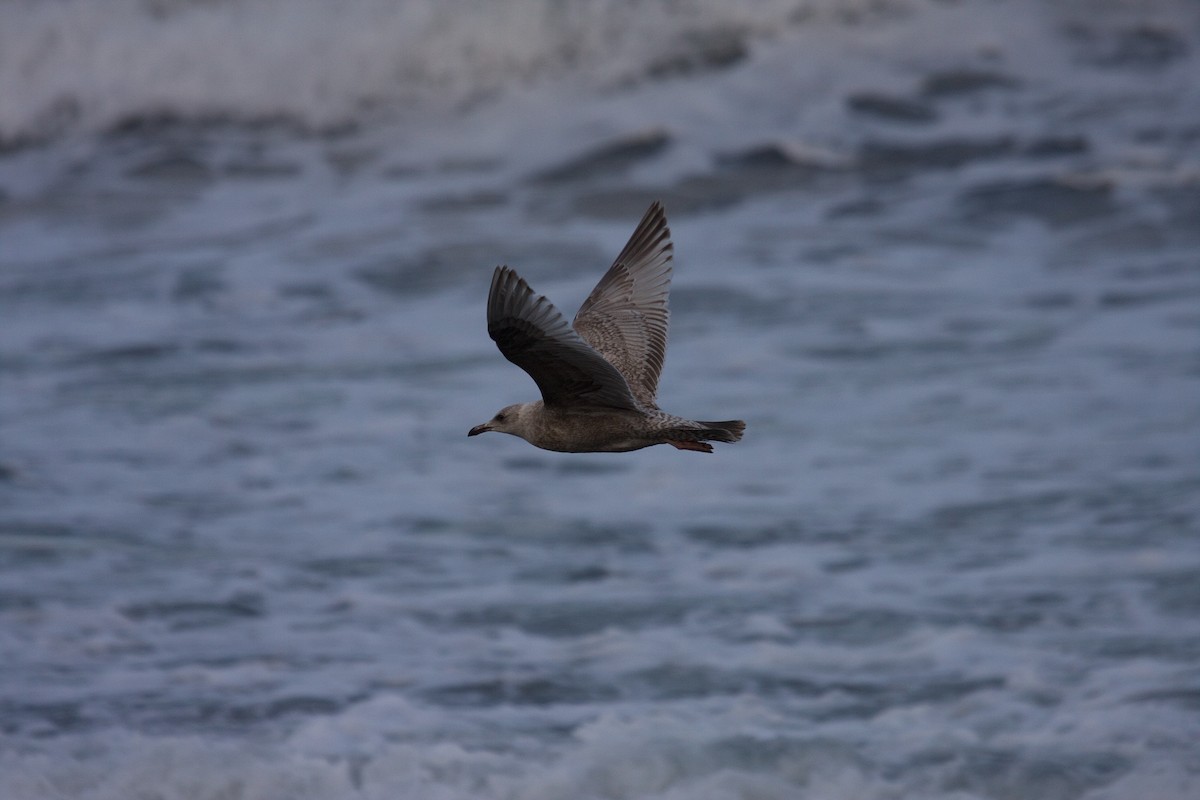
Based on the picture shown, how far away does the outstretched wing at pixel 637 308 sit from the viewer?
627 cm

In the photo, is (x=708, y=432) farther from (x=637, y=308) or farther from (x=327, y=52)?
(x=327, y=52)

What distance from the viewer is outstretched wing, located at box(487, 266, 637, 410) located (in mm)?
4898

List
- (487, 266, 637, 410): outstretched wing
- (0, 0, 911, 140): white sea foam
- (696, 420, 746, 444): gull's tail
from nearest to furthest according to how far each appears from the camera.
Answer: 1. (487, 266, 637, 410): outstretched wing
2. (696, 420, 746, 444): gull's tail
3. (0, 0, 911, 140): white sea foam

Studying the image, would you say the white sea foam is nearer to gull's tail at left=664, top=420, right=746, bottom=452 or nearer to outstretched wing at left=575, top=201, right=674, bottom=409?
outstretched wing at left=575, top=201, right=674, bottom=409

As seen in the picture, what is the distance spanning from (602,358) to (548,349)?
6.5 inches

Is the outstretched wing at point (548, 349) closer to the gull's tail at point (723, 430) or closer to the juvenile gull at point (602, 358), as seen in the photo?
the juvenile gull at point (602, 358)

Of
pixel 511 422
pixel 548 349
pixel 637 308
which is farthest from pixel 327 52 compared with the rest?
pixel 548 349

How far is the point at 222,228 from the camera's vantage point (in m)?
15.6

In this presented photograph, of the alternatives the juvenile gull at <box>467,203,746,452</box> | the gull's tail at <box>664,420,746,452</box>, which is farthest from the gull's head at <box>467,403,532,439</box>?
the gull's tail at <box>664,420,746,452</box>

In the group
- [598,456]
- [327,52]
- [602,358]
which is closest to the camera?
[602,358]

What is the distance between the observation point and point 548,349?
5145 millimetres

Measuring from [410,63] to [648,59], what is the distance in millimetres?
2556

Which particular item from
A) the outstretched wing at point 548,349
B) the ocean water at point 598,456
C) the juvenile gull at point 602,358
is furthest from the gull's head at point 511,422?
the ocean water at point 598,456

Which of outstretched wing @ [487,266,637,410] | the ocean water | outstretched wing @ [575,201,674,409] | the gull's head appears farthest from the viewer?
the ocean water
